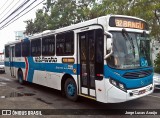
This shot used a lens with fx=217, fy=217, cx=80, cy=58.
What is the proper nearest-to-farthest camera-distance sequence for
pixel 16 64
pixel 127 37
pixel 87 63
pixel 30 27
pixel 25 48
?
pixel 127 37
pixel 87 63
pixel 25 48
pixel 16 64
pixel 30 27

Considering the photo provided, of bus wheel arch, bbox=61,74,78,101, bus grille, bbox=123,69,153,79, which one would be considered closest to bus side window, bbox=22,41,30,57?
bus wheel arch, bbox=61,74,78,101

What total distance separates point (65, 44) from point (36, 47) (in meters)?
3.09

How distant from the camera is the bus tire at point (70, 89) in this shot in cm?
847

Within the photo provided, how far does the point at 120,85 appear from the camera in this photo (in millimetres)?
6539

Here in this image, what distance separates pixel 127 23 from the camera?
23.4 ft

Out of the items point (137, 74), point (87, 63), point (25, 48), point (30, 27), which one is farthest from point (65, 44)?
point (30, 27)

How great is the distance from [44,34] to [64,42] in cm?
206

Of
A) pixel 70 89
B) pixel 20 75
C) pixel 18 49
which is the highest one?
pixel 18 49

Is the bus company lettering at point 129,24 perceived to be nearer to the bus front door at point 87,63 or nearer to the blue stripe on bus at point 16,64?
the bus front door at point 87,63

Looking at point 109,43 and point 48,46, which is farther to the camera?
point 48,46

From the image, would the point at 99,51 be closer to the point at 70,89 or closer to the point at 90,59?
the point at 90,59

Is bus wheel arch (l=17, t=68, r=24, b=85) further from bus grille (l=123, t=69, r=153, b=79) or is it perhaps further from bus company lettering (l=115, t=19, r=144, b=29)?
bus grille (l=123, t=69, r=153, b=79)

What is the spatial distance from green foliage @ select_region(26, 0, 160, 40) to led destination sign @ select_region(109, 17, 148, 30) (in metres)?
7.91

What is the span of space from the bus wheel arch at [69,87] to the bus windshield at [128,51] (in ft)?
7.80
